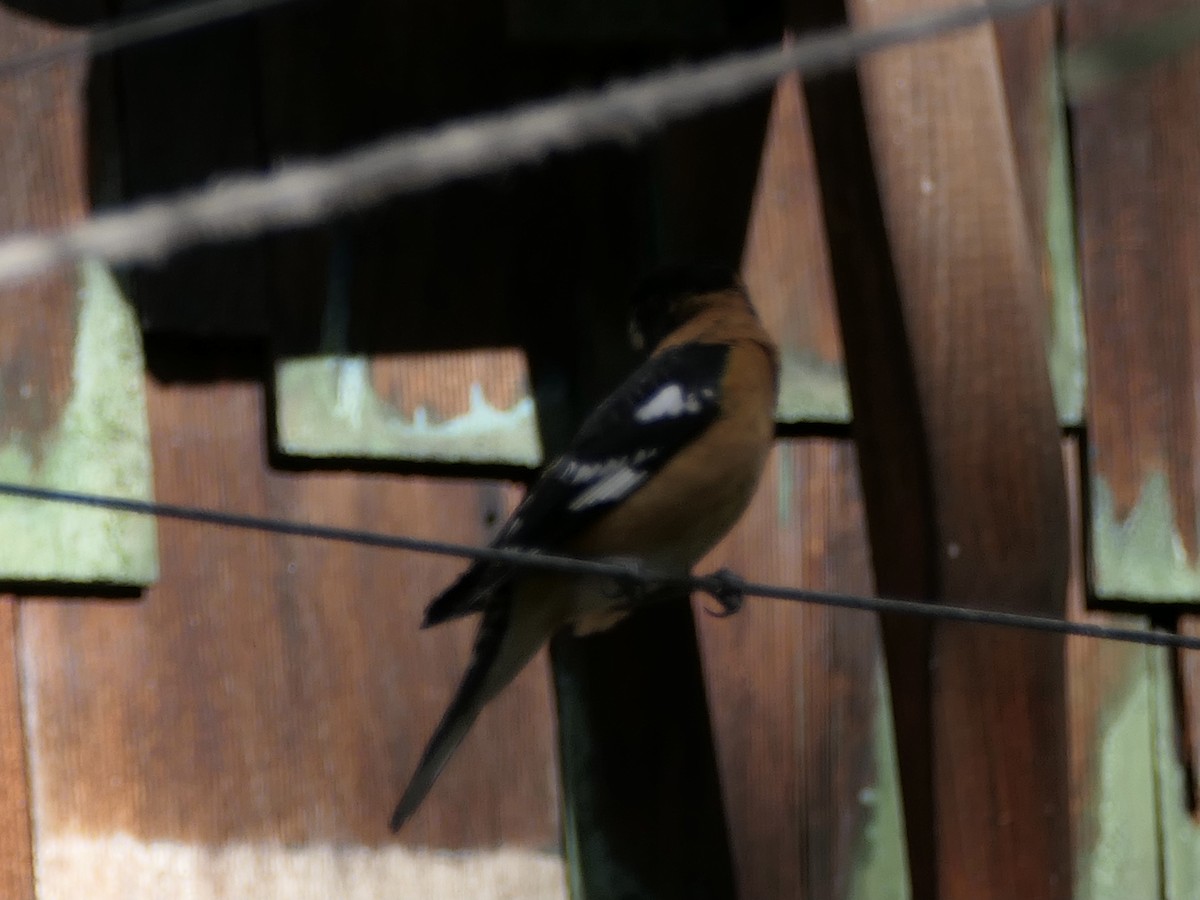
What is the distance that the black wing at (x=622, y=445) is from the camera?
8.82ft

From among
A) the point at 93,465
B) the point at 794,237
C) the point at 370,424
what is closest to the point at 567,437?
the point at 370,424

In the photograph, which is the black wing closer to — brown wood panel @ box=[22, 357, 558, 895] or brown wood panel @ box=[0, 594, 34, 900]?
brown wood panel @ box=[22, 357, 558, 895]

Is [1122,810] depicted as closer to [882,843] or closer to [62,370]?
[882,843]

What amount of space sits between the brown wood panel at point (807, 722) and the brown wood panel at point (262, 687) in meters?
0.31

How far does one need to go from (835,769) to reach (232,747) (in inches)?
36.7

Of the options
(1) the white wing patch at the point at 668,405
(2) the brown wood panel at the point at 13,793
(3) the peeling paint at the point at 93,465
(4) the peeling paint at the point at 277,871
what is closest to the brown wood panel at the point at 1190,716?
(1) the white wing patch at the point at 668,405

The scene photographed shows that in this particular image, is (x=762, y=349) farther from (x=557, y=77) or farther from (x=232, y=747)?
(x=232, y=747)

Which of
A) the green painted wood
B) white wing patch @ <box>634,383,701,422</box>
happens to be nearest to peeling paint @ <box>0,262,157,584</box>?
white wing patch @ <box>634,383,701,422</box>

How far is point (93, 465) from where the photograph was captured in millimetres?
2641

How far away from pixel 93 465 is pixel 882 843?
131 cm

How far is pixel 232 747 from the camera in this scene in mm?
2645

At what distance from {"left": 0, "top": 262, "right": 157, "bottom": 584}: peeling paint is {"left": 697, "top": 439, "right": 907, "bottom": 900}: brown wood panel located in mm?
908

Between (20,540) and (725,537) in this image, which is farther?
(725,537)

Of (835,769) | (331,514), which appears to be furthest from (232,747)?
(835,769)
